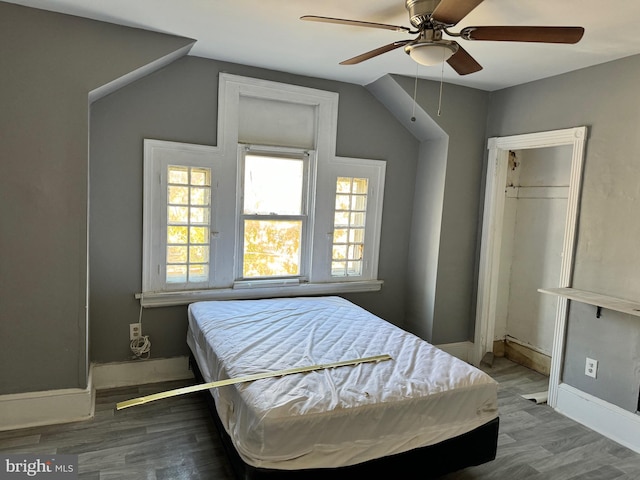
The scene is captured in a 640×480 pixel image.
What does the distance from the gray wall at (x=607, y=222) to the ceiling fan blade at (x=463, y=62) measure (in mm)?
1309

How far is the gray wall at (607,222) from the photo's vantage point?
273cm

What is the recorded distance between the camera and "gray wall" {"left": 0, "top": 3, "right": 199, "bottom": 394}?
2422mm

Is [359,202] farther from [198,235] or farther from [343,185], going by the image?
[198,235]

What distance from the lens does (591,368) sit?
9.72 ft

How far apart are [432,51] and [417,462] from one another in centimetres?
190

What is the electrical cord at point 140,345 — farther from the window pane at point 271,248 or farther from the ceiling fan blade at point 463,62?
the ceiling fan blade at point 463,62

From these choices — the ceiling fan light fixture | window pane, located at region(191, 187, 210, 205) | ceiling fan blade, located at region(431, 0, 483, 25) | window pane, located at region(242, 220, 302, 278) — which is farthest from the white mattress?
ceiling fan blade, located at region(431, 0, 483, 25)

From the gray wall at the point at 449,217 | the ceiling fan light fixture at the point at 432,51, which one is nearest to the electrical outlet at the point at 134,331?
the gray wall at the point at 449,217

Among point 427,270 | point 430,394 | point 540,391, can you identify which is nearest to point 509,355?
point 540,391

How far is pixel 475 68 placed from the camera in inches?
87.6

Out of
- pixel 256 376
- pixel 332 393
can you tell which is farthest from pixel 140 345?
pixel 332 393

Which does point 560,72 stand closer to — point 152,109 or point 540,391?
point 540,391

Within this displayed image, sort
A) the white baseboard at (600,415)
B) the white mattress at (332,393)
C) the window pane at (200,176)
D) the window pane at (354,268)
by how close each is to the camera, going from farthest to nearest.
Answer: the window pane at (354,268)
the window pane at (200,176)
the white baseboard at (600,415)
the white mattress at (332,393)

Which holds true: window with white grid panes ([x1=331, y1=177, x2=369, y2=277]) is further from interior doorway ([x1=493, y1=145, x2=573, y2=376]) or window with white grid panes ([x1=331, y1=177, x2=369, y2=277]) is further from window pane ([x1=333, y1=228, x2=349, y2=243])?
interior doorway ([x1=493, y1=145, x2=573, y2=376])
